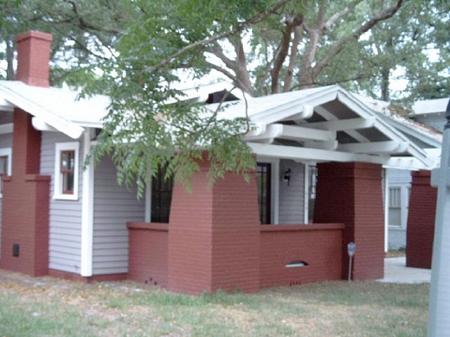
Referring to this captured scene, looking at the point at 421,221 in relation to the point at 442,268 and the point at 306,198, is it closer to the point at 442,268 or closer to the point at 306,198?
the point at 306,198

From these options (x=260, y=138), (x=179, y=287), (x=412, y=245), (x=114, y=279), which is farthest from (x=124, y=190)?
(x=412, y=245)

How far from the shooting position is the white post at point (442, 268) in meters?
3.41

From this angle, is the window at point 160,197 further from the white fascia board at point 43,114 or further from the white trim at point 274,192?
the white trim at point 274,192

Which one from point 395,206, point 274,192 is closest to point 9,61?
point 395,206

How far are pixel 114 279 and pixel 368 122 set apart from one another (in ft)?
17.8

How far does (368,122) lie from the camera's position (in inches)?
461

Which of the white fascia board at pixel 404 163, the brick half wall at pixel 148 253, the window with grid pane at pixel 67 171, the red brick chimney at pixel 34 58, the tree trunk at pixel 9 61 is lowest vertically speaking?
the brick half wall at pixel 148 253

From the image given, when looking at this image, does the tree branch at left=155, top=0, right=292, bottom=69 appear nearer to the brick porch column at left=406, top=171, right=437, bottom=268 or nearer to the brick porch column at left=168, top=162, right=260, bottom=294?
the brick porch column at left=168, top=162, right=260, bottom=294

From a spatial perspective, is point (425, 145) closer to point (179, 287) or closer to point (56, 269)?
point (179, 287)

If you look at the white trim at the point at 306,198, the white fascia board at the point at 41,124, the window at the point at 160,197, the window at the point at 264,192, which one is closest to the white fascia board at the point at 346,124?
the window at the point at 264,192

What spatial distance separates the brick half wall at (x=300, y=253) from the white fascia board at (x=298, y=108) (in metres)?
2.11

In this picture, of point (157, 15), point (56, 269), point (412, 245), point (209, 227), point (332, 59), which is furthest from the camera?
point (332, 59)

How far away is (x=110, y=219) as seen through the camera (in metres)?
12.2

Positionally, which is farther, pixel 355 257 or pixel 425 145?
pixel 425 145
